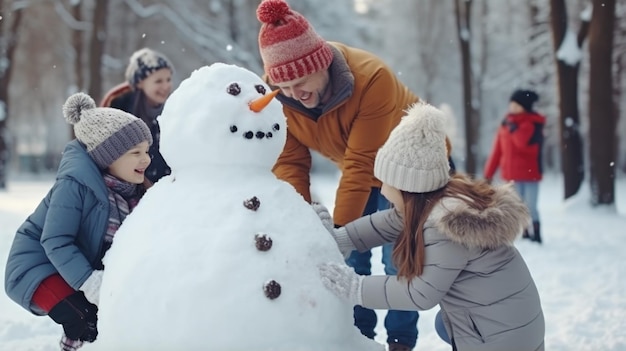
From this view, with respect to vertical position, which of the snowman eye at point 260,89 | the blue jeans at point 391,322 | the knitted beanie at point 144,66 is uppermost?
the snowman eye at point 260,89

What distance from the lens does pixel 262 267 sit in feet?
7.67

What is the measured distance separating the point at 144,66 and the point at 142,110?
1.02 ft

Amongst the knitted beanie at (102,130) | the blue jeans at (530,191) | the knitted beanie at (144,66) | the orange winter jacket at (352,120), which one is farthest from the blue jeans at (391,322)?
the blue jeans at (530,191)

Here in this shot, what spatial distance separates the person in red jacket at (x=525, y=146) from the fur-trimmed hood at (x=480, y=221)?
17.6 feet

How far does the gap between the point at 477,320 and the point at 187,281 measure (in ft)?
3.94

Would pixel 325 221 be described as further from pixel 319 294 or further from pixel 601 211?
pixel 601 211

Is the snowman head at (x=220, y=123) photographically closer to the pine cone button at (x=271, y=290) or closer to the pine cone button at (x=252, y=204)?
the pine cone button at (x=252, y=204)

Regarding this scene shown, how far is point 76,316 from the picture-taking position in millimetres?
2779

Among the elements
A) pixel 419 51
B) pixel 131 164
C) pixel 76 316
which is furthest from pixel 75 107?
pixel 419 51

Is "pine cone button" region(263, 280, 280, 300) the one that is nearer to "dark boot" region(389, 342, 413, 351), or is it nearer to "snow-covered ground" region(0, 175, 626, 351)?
"snow-covered ground" region(0, 175, 626, 351)

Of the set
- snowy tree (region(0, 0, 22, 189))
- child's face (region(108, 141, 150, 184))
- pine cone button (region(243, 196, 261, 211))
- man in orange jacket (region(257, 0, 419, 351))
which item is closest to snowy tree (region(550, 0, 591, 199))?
man in orange jacket (region(257, 0, 419, 351))

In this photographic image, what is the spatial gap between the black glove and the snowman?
366mm

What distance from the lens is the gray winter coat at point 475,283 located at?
8.33 ft

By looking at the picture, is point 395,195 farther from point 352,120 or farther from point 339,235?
point 352,120
